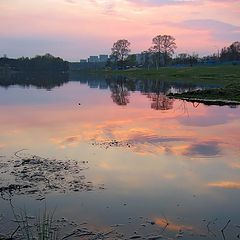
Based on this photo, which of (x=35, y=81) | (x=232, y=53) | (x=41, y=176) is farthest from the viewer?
(x=232, y=53)

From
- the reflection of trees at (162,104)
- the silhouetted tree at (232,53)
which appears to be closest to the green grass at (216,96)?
the reflection of trees at (162,104)

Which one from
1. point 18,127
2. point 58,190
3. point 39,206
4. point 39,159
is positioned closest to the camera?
point 39,206

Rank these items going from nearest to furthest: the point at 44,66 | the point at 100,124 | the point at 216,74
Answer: the point at 100,124 < the point at 216,74 < the point at 44,66

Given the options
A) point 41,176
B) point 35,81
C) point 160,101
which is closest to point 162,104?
point 160,101

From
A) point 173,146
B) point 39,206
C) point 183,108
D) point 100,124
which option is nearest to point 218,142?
point 173,146

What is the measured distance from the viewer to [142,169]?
13.8 meters

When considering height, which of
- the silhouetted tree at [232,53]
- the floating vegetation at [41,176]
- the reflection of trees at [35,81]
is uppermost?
the silhouetted tree at [232,53]

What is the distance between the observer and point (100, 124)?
24500 millimetres

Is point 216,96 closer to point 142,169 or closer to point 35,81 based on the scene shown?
point 142,169

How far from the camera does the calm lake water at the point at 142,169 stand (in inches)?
368

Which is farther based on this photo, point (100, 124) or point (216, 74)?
point (216, 74)

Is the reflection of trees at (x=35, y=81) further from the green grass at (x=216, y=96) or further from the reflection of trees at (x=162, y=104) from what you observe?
the green grass at (x=216, y=96)

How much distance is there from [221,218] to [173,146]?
335 inches

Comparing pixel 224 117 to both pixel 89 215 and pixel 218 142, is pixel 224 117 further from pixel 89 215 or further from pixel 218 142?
pixel 89 215
